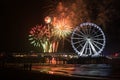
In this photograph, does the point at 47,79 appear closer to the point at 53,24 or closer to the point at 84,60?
the point at 84,60

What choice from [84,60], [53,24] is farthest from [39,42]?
[84,60]

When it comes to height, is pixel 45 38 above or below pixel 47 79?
above

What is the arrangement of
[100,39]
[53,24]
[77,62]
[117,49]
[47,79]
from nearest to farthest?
1. [47,79]
2. [77,62]
3. [53,24]
4. [100,39]
5. [117,49]

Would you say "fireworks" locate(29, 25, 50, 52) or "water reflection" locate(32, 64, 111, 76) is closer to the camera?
"water reflection" locate(32, 64, 111, 76)

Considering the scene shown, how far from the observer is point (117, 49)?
99.4 metres

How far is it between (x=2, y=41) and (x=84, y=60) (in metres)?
63.2

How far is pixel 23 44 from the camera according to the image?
4444 inches

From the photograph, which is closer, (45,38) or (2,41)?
(45,38)

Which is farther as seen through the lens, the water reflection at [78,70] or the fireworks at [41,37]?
the fireworks at [41,37]

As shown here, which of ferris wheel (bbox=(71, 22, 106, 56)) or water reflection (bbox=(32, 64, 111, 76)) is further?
ferris wheel (bbox=(71, 22, 106, 56))

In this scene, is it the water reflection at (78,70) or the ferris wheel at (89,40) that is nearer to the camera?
the water reflection at (78,70)

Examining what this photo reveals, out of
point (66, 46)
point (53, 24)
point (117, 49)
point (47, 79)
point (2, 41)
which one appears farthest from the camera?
point (2, 41)

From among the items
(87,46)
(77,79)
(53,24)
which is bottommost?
(77,79)

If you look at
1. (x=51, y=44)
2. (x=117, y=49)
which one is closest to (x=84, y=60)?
(x=51, y=44)
